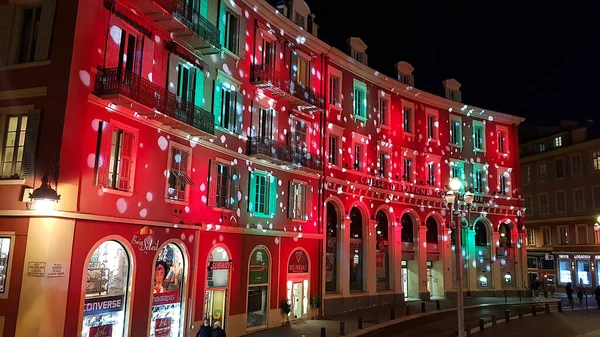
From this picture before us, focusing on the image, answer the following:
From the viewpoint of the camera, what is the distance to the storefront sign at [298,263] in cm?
2537

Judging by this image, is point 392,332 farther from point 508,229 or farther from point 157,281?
point 508,229

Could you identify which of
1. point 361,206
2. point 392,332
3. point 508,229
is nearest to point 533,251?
point 508,229

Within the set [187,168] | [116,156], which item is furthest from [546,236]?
[116,156]

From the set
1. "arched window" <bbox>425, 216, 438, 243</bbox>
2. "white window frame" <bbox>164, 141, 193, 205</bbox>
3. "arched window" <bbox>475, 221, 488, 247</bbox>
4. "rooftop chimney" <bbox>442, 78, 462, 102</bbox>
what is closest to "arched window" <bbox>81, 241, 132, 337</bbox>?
"white window frame" <bbox>164, 141, 193, 205</bbox>

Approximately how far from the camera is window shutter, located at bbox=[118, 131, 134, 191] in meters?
16.5

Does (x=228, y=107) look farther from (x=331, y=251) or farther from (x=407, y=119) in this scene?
(x=407, y=119)

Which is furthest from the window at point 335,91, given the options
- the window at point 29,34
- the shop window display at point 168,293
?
the window at point 29,34

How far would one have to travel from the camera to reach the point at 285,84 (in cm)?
2483

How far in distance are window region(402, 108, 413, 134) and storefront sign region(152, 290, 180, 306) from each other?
21.5 meters

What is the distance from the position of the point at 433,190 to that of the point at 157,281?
23.5m

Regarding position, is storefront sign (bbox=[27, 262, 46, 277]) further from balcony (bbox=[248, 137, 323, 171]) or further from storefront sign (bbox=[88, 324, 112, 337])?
balcony (bbox=[248, 137, 323, 171])

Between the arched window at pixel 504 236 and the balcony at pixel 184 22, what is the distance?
95.9ft

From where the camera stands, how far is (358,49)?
32375mm

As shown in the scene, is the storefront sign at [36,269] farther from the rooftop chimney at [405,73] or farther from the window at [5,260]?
the rooftop chimney at [405,73]
